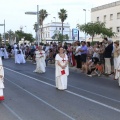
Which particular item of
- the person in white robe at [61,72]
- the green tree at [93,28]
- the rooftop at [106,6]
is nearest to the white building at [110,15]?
the rooftop at [106,6]

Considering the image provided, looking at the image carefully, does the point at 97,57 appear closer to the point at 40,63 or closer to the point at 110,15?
the point at 40,63

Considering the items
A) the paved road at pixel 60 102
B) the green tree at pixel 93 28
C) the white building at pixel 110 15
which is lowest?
the paved road at pixel 60 102

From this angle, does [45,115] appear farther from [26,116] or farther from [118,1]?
[118,1]

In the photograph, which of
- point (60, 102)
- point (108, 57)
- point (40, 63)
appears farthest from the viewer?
point (40, 63)

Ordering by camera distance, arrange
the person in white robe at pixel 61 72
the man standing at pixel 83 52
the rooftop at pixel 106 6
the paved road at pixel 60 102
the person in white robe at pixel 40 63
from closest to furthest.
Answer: the paved road at pixel 60 102, the person in white robe at pixel 61 72, the person in white robe at pixel 40 63, the man standing at pixel 83 52, the rooftop at pixel 106 6

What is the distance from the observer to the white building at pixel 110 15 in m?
82.6

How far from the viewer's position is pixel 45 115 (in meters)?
8.62

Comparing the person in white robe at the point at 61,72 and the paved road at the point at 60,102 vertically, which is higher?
the person in white robe at the point at 61,72

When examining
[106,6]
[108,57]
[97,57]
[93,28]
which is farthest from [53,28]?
[108,57]

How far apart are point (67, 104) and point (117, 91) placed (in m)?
3.61

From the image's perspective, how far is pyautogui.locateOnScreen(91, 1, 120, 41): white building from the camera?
82.6 metres

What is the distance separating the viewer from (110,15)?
8575 centimetres

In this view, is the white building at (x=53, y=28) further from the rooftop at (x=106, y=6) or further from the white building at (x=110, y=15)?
the white building at (x=110, y=15)

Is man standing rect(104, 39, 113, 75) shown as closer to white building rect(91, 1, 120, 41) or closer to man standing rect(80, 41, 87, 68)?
man standing rect(80, 41, 87, 68)
